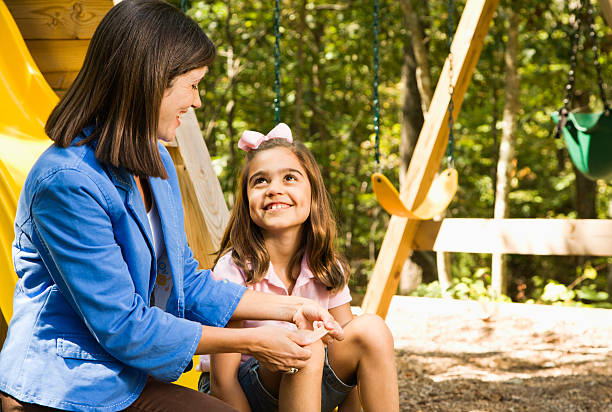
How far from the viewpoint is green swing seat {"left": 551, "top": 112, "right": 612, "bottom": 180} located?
13.7 ft

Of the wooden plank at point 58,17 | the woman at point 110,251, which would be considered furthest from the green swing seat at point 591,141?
the woman at point 110,251

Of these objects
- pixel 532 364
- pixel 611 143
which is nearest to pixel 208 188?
pixel 532 364

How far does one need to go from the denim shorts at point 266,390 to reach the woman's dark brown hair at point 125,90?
2.18 feet

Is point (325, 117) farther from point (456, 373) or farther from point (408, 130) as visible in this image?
point (456, 373)

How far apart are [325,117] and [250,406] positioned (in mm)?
5900

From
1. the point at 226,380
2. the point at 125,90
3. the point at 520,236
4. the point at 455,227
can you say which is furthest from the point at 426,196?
the point at 125,90

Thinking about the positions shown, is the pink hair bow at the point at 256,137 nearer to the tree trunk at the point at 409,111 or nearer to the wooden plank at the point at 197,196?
the wooden plank at the point at 197,196

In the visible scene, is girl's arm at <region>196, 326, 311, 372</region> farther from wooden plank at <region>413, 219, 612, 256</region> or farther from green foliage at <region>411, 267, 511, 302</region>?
green foliage at <region>411, 267, 511, 302</region>

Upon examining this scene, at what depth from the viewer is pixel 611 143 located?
164 inches

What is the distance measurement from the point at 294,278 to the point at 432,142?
1674 millimetres

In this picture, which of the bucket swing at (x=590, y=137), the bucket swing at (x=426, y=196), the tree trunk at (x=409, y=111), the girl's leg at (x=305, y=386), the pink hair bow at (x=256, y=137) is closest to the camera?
the girl's leg at (x=305, y=386)

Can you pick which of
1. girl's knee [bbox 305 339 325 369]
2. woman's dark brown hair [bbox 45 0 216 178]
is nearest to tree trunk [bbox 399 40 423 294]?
girl's knee [bbox 305 339 325 369]

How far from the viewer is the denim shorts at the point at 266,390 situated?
1789 mm

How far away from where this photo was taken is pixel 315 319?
1.69 m
